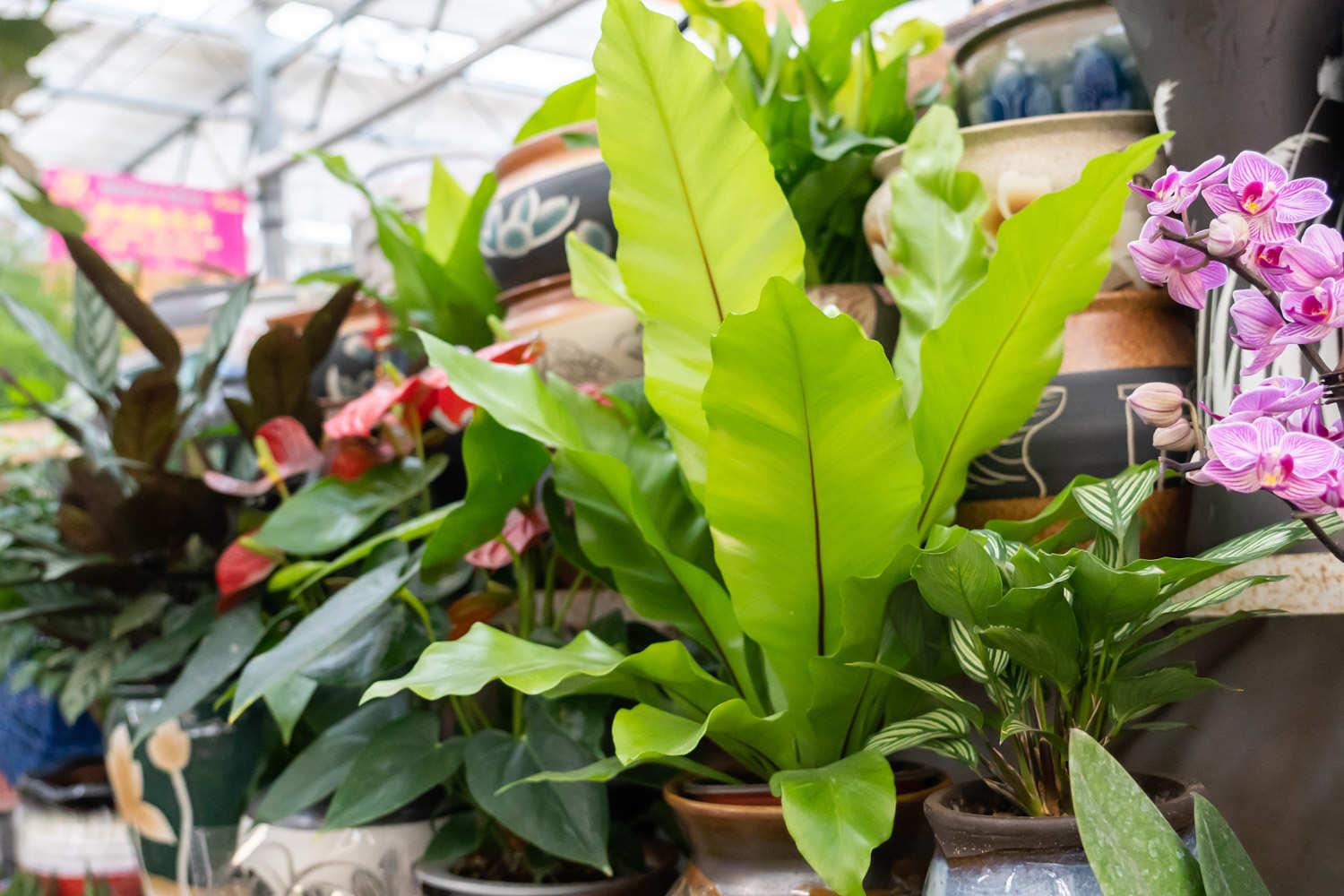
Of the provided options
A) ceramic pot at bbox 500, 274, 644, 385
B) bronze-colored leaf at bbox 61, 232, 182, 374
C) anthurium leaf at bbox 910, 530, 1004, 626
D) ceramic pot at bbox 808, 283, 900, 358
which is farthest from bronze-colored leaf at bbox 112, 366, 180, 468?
anthurium leaf at bbox 910, 530, 1004, 626

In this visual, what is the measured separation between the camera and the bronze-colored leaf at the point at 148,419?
118 centimetres

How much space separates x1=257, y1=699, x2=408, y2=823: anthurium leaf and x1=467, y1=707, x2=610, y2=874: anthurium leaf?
4.7 inches

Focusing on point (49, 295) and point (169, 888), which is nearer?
point (169, 888)

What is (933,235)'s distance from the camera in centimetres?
77

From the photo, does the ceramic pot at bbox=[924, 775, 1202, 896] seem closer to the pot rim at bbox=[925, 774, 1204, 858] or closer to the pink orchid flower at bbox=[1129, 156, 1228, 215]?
the pot rim at bbox=[925, 774, 1204, 858]

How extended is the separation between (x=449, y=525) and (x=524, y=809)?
0.21 meters

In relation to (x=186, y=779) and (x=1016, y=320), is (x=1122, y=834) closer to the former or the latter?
(x=1016, y=320)

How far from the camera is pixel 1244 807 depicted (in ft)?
2.27

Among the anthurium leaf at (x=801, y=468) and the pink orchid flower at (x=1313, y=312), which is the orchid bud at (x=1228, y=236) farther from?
the anthurium leaf at (x=801, y=468)

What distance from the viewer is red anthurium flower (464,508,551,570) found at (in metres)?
0.90

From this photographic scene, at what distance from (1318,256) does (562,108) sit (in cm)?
87

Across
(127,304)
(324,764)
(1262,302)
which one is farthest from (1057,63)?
(127,304)

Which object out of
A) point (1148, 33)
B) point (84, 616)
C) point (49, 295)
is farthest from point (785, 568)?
point (49, 295)

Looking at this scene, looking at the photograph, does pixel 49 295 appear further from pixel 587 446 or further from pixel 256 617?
pixel 587 446
